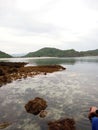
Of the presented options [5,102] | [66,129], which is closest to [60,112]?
[66,129]

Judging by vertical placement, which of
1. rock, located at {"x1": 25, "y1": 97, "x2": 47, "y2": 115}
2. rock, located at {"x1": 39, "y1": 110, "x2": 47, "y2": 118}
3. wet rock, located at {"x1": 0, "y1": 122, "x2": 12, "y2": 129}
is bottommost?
wet rock, located at {"x1": 0, "y1": 122, "x2": 12, "y2": 129}

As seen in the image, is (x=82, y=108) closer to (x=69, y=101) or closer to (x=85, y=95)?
(x=69, y=101)

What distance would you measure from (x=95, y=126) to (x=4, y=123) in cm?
1022

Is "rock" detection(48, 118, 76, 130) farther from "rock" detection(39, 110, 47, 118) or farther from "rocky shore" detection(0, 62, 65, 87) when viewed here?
"rocky shore" detection(0, 62, 65, 87)

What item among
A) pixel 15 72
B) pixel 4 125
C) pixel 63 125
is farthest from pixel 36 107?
pixel 15 72

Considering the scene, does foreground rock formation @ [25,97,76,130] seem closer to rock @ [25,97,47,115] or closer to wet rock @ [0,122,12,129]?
rock @ [25,97,47,115]

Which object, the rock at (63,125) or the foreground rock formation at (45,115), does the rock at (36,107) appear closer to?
the foreground rock formation at (45,115)

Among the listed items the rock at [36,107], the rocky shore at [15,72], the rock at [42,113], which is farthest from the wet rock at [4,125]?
the rocky shore at [15,72]

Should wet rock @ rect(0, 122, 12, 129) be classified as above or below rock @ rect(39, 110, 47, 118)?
below

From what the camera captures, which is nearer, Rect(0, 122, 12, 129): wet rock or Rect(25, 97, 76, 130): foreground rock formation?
Rect(25, 97, 76, 130): foreground rock formation

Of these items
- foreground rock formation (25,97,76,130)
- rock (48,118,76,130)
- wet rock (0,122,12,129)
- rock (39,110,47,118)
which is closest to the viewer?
rock (48,118,76,130)

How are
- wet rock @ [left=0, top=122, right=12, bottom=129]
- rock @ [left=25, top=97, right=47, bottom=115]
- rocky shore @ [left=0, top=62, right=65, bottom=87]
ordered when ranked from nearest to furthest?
wet rock @ [left=0, top=122, right=12, bottom=129], rock @ [left=25, top=97, right=47, bottom=115], rocky shore @ [left=0, top=62, right=65, bottom=87]

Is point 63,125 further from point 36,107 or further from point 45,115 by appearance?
point 36,107

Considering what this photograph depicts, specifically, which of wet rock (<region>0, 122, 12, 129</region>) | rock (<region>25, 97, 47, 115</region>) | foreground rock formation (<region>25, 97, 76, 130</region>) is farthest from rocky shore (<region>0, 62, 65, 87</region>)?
wet rock (<region>0, 122, 12, 129</region>)
